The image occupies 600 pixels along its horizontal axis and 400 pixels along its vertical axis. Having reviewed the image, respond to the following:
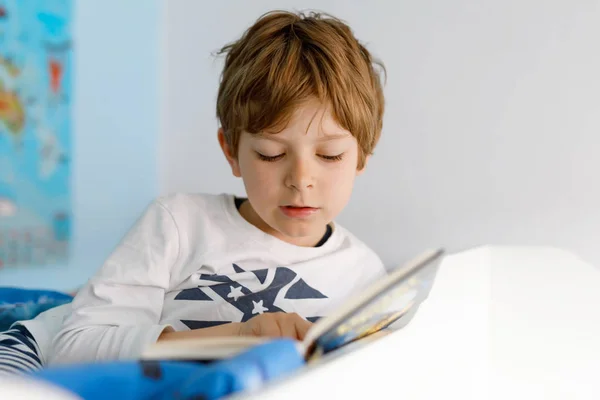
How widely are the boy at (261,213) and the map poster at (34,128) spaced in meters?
1.80

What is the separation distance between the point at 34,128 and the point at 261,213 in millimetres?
1985

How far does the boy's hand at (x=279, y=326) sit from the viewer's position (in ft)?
2.77

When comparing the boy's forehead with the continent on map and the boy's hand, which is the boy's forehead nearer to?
the boy's hand

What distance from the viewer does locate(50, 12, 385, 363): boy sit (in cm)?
104

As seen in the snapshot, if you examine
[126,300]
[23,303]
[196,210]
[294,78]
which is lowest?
[23,303]

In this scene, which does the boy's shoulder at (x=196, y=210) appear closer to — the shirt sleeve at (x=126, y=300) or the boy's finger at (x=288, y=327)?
the shirt sleeve at (x=126, y=300)

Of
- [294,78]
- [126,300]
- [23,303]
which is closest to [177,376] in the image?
[126,300]

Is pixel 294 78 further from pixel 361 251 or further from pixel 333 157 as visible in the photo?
pixel 361 251

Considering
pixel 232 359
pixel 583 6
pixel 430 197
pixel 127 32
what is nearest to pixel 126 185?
pixel 127 32

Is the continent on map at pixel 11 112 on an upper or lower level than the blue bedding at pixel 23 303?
upper

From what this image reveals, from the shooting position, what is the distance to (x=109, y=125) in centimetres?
296

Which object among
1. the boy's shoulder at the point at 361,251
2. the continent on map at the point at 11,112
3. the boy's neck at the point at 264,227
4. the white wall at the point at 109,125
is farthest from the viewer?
the white wall at the point at 109,125

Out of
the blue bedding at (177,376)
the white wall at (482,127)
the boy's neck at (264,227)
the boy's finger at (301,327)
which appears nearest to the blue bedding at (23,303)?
the boy's neck at (264,227)

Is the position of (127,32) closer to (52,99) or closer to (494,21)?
(52,99)
